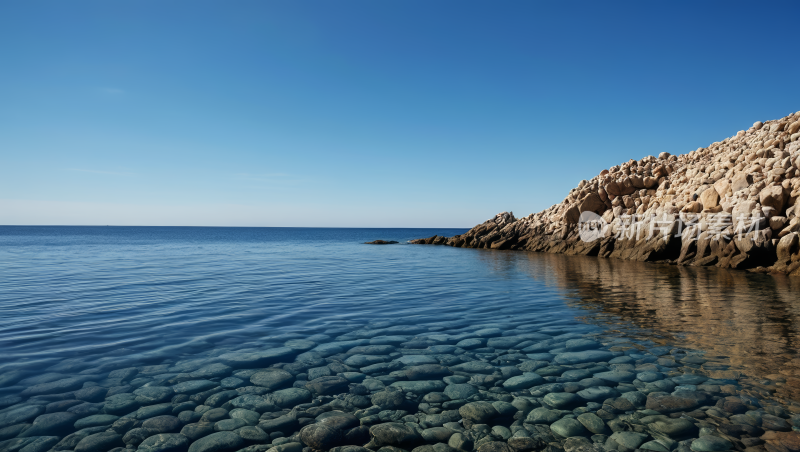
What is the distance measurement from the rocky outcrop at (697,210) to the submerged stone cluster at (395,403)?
2203 cm

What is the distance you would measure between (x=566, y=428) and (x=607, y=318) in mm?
7916

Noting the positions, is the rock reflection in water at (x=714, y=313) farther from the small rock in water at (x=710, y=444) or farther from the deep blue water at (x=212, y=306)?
the small rock in water at (x=710, y=444)

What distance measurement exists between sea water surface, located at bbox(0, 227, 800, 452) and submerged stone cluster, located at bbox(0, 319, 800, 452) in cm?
3

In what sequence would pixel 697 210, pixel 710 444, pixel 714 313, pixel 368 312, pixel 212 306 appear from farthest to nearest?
pixel 697 210, pixel 212 306, pixel 368 312, pixel 714 313, pixel 710 444

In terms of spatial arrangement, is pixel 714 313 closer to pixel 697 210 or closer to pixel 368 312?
pixel 368 312

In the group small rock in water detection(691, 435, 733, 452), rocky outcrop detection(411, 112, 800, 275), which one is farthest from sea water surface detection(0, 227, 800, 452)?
rocky outcrop detection(411, 112, 800, 275)

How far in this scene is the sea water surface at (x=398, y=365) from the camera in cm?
544

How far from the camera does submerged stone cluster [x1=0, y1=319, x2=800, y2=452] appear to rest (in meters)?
5.12

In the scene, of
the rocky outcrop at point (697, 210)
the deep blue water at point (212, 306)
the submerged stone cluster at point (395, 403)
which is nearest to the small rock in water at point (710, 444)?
the submerged stone cluster at point (395, 403)

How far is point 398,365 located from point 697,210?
31398 mm

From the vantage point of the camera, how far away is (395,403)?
6219 millimetres

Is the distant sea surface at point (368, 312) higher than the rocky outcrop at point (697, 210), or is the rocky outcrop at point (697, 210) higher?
the rocky outcrop at point (697, 210)

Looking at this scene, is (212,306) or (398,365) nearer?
(398,365)

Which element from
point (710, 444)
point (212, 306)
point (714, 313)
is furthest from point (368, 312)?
point (714, 313)
